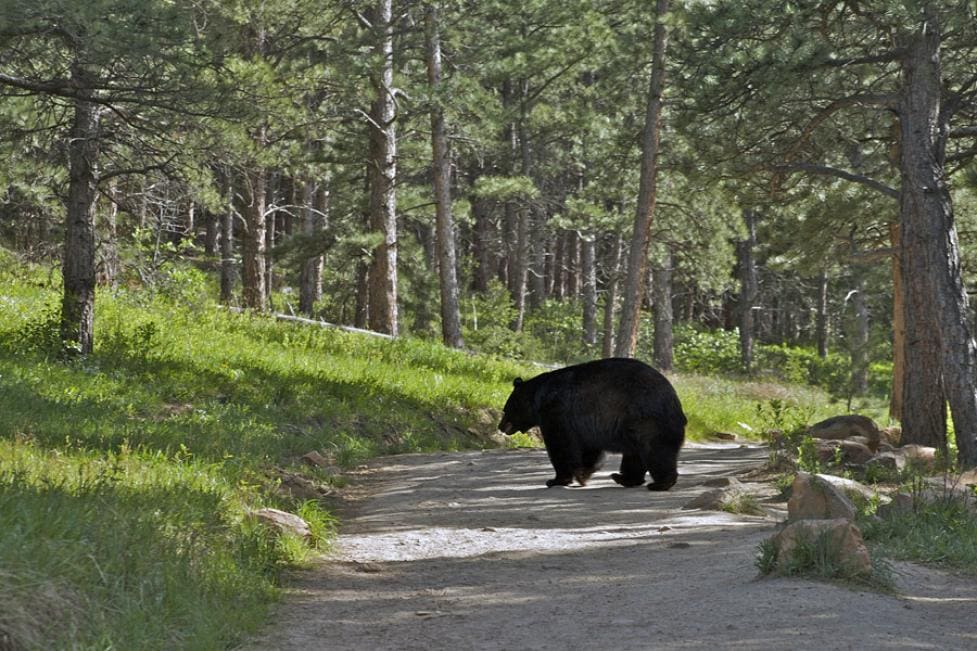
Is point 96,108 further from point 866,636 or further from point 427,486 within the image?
point 866,636

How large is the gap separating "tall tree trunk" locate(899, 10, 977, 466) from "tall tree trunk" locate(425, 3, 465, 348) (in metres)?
11.7

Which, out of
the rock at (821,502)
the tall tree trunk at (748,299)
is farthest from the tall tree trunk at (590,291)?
the rock at (821,502)

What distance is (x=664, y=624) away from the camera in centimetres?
562

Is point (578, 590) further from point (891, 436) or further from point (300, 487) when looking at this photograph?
point (891, 436)

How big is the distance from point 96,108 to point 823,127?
1080 centimetres

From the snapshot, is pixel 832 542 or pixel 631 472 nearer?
pixel 832 542

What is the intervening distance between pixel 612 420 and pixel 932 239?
4983 millimetres

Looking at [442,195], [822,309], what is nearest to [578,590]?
[442,195]

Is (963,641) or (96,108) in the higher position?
(96,108)

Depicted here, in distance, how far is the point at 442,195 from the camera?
24.2 m

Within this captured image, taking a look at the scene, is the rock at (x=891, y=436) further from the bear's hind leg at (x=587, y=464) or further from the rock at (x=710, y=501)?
the rock at (x=710, y=501)

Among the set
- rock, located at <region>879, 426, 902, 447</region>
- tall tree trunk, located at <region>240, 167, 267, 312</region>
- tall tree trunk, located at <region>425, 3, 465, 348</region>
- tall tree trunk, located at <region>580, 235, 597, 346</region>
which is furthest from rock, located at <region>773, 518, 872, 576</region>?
Result: tall tree trunk, located at <region>580, 235, 597, 346</region>

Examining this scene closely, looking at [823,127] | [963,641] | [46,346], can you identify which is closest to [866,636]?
[963,641]

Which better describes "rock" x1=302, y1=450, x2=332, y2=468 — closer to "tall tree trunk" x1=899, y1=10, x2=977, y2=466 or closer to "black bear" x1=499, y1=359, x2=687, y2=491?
"black bear" x1=499, y1=359, x2=687, y2=491
